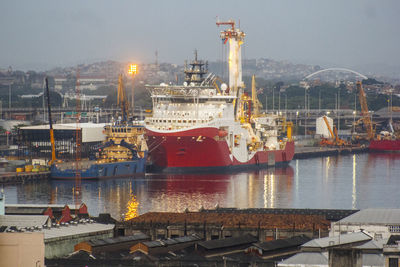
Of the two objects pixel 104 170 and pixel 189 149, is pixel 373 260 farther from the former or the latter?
pixel 189 149

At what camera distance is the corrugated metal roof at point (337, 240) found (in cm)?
1997

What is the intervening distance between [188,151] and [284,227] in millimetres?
24166

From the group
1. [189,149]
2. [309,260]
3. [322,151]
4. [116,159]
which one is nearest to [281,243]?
[309,260]

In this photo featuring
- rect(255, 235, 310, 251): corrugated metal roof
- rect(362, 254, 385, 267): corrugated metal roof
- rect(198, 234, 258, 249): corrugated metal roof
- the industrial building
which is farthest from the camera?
the industrial building

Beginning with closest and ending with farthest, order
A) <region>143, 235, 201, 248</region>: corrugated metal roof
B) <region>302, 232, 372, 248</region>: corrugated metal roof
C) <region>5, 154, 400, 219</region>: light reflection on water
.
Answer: <region>302, 232, 372, 248</region>: corrugated metal roof, <region>143, 235, 201, 248</region>: corrugated metal roof, <region>5, 154, 400, 219</region>: light reflection on water

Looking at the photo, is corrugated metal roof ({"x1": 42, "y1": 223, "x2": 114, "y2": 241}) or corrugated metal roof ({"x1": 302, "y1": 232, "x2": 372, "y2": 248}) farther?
corrugated metal roof ({"x1": 42, "y1": 223, "x2": 114, "y2": 241})

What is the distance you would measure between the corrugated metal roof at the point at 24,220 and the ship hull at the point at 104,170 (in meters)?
21.7

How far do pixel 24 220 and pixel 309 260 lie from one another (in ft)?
25.3

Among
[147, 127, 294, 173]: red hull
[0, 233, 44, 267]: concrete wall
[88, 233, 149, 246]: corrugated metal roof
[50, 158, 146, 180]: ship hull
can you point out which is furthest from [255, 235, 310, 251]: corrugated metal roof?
[147, 127, 294, 173]: red hull

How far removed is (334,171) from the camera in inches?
2144

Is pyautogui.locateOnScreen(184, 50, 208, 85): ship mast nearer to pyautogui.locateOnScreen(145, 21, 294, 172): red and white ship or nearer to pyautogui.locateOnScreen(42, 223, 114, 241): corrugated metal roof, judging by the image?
pyautogui.locateOnScreen(145, 21, 294, 172): red and white ship

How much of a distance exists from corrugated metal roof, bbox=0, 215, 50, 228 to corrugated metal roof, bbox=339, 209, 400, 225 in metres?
6.66

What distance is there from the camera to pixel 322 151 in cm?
7056

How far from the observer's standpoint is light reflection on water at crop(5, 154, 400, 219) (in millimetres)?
37250
